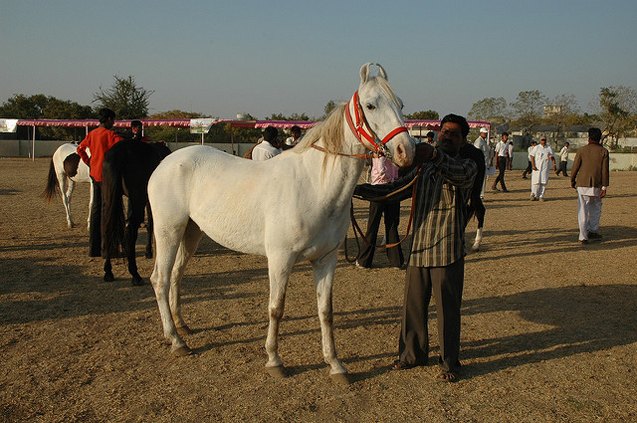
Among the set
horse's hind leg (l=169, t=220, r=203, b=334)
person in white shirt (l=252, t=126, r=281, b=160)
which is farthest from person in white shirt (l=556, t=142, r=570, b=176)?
horse's hind leg (l=169, t=220, r=203, b=334)

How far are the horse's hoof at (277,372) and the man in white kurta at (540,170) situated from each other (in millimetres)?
14574

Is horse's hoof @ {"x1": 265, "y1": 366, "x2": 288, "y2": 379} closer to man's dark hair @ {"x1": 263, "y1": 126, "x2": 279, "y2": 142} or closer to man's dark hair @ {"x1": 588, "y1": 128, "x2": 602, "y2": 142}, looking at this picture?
man's dark hair @ {"x1": 263, "y1": 126, "x2": 279, "y2": 142}

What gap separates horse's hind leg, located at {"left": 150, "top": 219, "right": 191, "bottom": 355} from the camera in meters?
4.52

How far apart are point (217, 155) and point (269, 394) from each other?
6.88 ft

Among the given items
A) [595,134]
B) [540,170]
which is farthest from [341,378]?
[540,170]

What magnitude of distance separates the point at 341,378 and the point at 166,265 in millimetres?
1891

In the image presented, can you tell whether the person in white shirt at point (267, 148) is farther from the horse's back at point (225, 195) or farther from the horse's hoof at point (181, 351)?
the horse's hoof at point (181, 351)

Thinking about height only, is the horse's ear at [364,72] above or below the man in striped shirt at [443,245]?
above

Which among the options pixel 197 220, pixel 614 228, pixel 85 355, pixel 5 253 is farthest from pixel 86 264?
pixel 614 228

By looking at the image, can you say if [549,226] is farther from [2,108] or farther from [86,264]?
[2,108]

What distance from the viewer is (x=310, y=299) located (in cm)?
604

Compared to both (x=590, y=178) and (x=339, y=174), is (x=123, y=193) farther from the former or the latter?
(x=590, y=178)

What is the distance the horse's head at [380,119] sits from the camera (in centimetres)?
321

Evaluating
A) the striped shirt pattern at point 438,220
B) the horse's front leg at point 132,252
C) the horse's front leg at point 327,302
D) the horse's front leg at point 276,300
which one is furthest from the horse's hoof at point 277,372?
the horse's front leg at point 132,252
